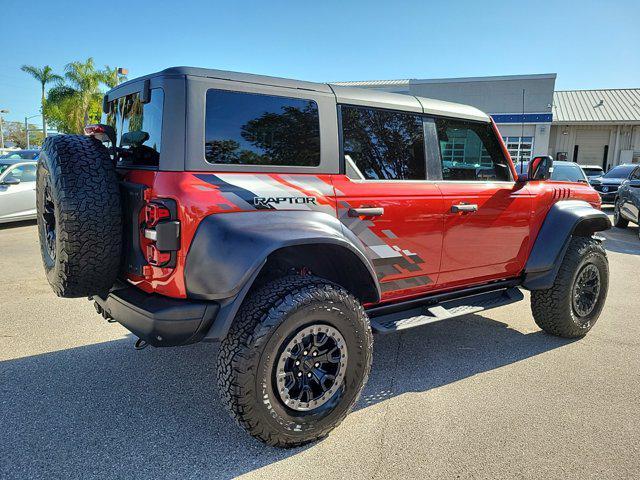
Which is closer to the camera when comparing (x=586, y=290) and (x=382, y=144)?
(x=382, y=144)

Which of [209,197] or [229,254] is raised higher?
[209,197]

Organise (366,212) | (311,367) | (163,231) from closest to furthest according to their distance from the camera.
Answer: (163,231)
(311,367)
(366,212)

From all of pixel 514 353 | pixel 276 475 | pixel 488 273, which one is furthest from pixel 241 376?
pixel 514 353

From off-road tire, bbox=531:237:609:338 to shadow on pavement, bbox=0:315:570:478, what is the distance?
169 millimetres

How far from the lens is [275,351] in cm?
255

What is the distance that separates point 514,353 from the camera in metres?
4.14

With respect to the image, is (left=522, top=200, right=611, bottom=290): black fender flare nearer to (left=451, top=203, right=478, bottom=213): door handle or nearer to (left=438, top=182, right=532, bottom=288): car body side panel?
(left=438, top=182, right=532, bottom=288): car body side panel

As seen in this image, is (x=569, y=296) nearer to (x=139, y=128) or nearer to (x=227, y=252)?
(x=227, y=252)

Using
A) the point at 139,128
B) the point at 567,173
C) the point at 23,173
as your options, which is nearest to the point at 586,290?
the point at 139,128

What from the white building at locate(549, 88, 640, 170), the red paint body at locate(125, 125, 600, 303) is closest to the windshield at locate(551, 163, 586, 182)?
the red paint body at locate(125, 125, 600, 303)

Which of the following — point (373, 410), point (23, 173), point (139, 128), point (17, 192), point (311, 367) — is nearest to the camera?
point (311, 367)

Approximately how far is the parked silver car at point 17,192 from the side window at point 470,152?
32.1 feet

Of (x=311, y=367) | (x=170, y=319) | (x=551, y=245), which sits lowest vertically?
(x=311, y=367)

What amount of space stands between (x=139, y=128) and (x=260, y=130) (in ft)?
2.44
